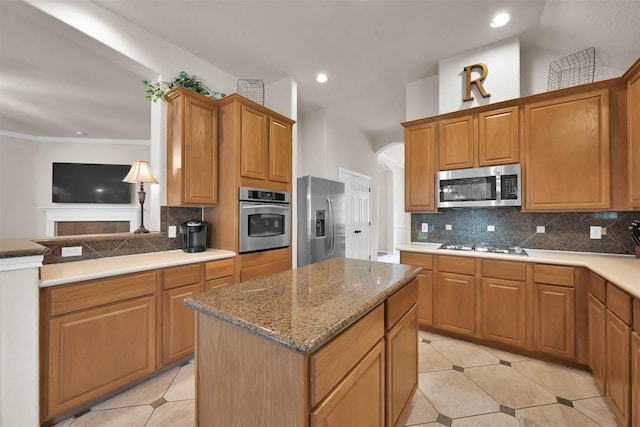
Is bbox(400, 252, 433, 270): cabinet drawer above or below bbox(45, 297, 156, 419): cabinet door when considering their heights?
above

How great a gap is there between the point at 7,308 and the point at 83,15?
7.47 feet

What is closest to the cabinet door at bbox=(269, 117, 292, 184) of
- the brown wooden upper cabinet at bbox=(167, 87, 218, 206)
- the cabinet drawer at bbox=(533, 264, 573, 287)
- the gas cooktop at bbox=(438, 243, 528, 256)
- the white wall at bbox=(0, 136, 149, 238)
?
the brown wooden upper cabinet at bbox=(167, 87, 218, 206)

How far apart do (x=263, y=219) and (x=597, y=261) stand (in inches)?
115

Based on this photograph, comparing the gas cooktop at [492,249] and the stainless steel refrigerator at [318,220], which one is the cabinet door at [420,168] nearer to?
the gas cooktop at [492,249]

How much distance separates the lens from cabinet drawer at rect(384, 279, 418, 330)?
126 cm

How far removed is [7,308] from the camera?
137cm

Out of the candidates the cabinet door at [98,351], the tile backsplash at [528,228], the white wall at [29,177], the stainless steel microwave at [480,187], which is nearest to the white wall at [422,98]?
the stainless steel microwave at [480,187]

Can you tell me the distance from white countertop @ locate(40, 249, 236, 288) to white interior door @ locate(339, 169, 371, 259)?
2.95 metres

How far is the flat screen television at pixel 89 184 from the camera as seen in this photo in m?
5.49

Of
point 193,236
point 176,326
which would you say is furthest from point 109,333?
point 193,236

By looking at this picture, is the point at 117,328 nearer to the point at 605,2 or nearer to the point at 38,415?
the point at 38,415

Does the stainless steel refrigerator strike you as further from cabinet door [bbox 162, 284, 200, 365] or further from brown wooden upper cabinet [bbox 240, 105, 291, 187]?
cabinet door [bbox 162, 284, 200, 365]

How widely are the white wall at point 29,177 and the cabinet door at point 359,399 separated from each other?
5419mm

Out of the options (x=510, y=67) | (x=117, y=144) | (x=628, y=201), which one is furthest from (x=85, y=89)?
(x=628, y=201)
